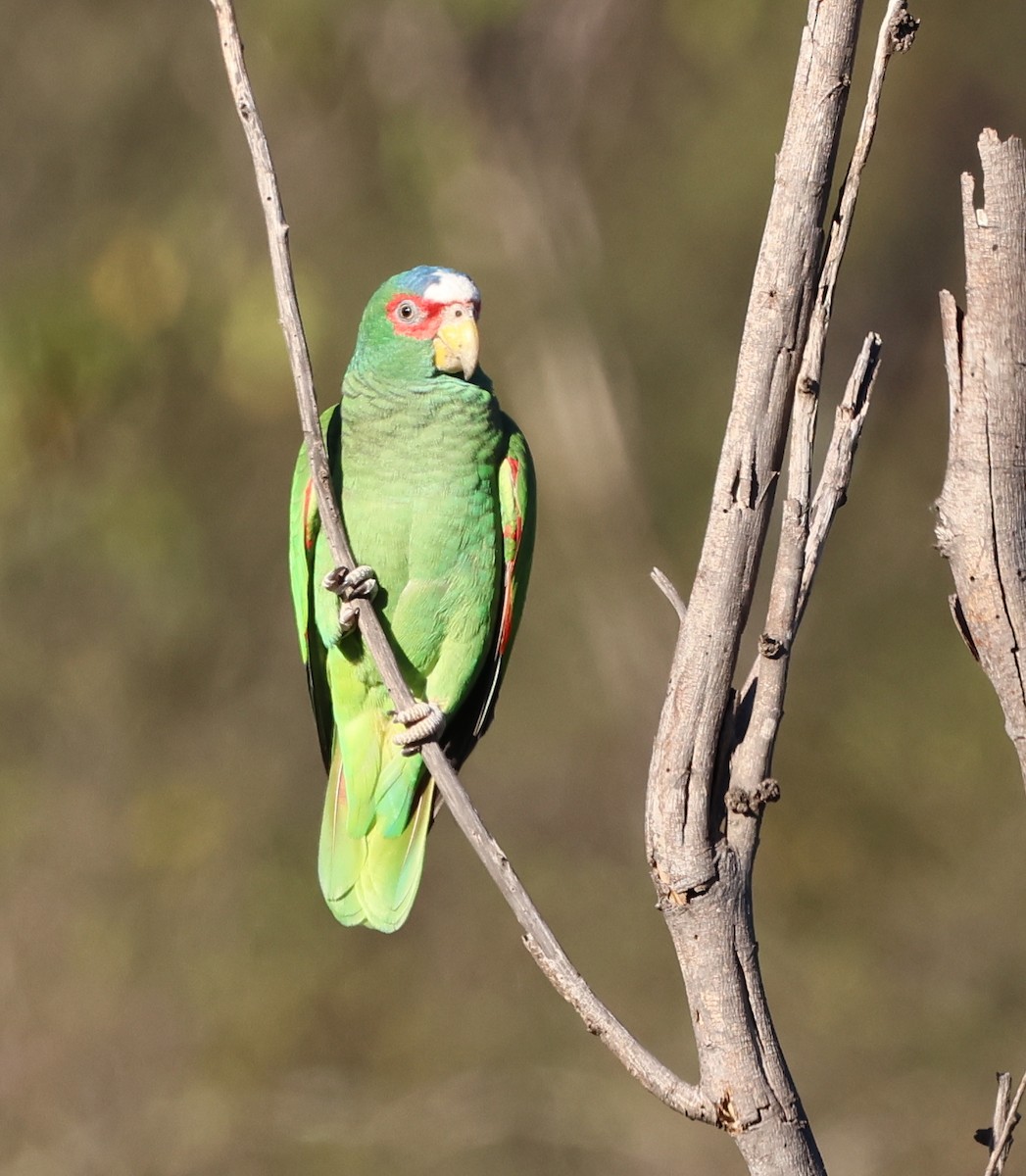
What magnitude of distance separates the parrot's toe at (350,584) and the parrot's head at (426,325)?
1.81ft

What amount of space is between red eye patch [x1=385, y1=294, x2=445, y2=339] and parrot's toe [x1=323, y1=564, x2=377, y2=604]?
619 millimetres

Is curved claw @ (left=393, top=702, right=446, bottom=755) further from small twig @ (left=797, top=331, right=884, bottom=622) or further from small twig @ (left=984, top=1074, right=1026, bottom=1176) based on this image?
small twig @ (left=984, top=1074, right=1026, bottom=1176)

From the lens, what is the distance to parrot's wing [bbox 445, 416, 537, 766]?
3.26 meters

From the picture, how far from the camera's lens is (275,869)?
700 centimetres

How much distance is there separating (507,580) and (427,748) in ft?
3.04

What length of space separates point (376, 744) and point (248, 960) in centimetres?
410

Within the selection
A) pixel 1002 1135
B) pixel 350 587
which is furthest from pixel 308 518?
pixel 1002 1135

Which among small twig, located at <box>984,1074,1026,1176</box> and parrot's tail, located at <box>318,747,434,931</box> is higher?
parrot's tail, located at <box>318,747,434,931</box>

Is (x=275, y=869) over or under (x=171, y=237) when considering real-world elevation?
under

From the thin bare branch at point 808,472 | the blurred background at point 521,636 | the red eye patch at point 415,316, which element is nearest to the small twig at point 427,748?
the thin bare branch at point 808,472

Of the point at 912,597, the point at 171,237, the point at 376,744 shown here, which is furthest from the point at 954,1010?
the point at 171,237

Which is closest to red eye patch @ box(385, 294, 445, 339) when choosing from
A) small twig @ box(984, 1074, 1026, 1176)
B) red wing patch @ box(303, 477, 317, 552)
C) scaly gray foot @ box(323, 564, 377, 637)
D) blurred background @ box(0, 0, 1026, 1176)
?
red wing patch @ box(303, 477, 317, 552)

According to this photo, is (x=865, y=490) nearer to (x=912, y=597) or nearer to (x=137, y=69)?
(x=912, y=597)

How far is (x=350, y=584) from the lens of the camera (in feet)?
9.26
